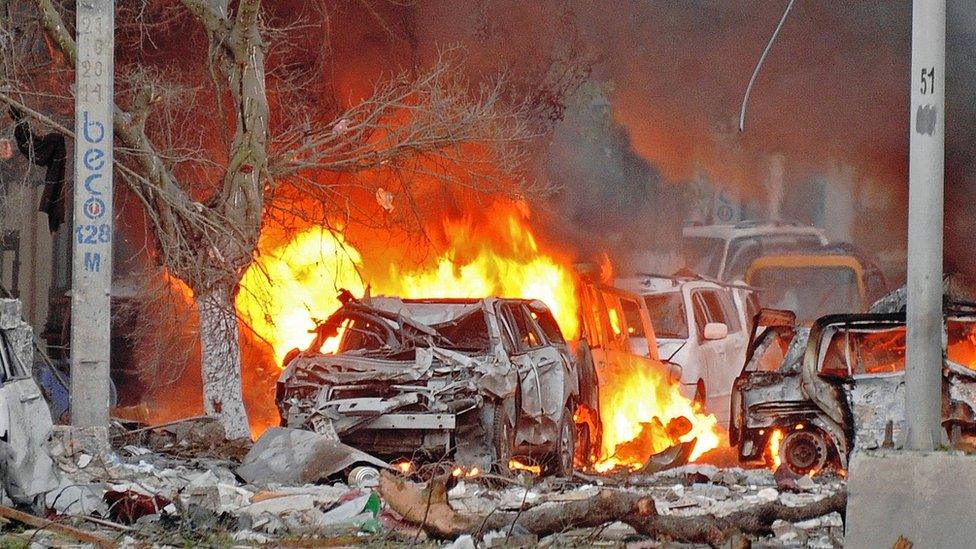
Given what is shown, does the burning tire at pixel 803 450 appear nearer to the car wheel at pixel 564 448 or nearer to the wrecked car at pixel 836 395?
the wrecked car at pixel 836 395

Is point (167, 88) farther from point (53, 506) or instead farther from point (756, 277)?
point (756, 277)

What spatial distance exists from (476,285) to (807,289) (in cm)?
687

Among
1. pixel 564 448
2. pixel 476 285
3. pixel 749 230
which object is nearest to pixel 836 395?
pixel 564 448

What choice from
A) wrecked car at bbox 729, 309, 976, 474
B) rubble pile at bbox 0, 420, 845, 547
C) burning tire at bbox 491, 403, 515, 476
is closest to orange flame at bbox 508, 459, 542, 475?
burning tire at bbox 491, 403, 515, 476

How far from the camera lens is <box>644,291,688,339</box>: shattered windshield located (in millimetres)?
16125

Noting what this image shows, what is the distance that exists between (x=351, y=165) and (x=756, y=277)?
958cm

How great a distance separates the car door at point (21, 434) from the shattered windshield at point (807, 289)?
50.3ft

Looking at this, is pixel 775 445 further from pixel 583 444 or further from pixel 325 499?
pixel 325 499

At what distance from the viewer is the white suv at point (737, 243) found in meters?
22.7

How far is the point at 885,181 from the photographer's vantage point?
24.2 metres

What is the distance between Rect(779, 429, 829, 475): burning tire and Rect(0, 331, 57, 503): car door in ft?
21.0

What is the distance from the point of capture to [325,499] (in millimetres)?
9844

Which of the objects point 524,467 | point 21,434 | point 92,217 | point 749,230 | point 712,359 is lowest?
point 524,467

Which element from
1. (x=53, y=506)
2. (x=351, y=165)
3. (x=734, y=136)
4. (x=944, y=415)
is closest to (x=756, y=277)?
(x=734, y=136)
